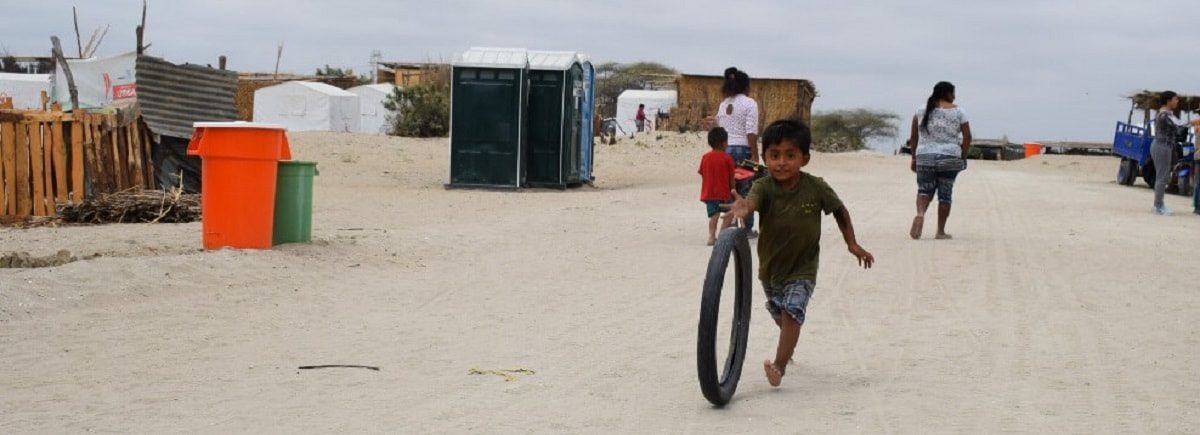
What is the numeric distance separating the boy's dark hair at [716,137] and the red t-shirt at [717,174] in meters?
0.08

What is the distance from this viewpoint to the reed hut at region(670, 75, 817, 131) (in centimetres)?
4978

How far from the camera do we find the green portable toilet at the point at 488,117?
2286cm

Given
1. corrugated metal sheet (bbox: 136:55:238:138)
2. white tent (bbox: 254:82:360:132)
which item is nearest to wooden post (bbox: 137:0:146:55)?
corrugated metal sheet (bbox: 136:55:238:138)

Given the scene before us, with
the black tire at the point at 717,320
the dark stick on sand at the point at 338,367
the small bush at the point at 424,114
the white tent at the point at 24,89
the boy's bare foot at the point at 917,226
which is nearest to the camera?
the black tire at the point at 717,320

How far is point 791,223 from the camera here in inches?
255

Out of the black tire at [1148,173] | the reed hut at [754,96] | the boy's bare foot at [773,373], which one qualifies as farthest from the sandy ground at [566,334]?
the reed hut at [754,96]

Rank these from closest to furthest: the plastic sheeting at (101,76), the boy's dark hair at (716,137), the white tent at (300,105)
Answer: the boy's dark hair at (716,137) → the plastic sheeting at (101,76) → the white tent at (300,105)

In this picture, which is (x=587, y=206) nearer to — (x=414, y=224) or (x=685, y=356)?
(x=414, y=224)

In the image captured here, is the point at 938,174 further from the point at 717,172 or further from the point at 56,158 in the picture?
the point at 56,158

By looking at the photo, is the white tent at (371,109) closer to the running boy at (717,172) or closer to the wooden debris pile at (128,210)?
the wooden debris pile at (128,210)

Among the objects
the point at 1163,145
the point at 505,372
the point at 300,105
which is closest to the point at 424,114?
the point at 300,105

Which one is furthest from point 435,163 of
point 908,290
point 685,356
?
point 685,356

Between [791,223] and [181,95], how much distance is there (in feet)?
41.9

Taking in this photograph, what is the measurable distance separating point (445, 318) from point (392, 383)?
87.8 inches
